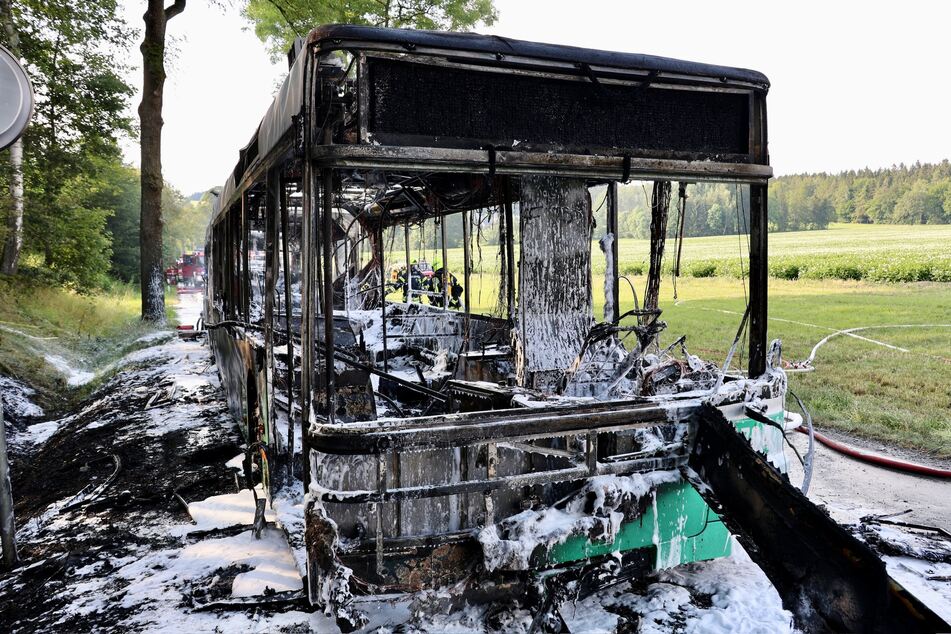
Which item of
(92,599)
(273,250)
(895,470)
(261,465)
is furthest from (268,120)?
(895,470)

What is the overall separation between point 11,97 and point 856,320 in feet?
69.5

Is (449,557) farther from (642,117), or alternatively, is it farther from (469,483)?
(642,117)

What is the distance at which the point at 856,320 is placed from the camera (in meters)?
19.4

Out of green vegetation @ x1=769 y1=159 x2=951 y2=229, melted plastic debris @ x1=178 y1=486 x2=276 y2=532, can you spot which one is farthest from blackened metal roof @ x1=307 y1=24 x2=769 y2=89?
green vegetation @ x1=769 y1=159 x2=951 y2=229

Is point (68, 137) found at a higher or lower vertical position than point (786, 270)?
higher

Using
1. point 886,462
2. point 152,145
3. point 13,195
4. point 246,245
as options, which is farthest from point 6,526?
point 152,145

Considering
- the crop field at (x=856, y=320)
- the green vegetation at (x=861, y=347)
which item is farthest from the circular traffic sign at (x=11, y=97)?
the green vegetation at (x=861, y=347)

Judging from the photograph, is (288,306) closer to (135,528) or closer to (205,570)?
(205,570)

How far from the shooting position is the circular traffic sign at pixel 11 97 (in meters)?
4.52

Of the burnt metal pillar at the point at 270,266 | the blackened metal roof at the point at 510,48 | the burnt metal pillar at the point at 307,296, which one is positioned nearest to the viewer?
the blackened metal roof at the point at 510,48

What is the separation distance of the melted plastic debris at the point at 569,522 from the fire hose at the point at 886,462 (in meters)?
5.09

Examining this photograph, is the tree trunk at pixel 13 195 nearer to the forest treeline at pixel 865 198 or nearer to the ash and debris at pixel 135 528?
the ash and debris at pixel 135 528

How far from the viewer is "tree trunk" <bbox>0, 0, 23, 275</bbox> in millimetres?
15055

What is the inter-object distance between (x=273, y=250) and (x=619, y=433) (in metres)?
2.79
